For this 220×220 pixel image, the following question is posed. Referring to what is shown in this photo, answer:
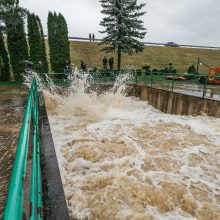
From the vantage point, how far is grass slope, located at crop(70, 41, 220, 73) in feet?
104

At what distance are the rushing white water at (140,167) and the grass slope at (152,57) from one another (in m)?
22.8

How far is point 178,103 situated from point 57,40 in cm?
1728

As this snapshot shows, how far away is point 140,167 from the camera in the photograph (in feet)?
15.2

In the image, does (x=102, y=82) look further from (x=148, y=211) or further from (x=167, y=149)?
(x=148, y=211)

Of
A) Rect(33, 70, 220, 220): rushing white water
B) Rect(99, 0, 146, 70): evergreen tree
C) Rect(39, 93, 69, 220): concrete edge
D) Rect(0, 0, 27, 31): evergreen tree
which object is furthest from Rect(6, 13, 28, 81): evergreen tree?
Rect(39, 93, 69, 220): concrete edge

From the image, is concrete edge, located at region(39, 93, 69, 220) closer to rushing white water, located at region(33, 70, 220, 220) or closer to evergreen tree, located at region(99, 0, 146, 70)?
rushing white water, located at region(33, 70, 220, 220)

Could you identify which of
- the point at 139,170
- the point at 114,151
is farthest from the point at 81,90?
the point at 139,170

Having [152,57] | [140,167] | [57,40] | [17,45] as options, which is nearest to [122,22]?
[57,40]

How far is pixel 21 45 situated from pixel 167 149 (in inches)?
738

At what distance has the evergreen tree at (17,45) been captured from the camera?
18767 mm

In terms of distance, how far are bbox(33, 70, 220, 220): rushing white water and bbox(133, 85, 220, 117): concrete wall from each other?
59 centimetres

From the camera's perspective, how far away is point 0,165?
3469 mm

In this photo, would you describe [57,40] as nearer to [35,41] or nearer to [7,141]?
[35,41]

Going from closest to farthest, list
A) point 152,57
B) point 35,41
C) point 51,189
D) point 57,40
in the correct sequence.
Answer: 1. point 51,189
2. point 35,41
3. point 57,40
4. point 152,57
